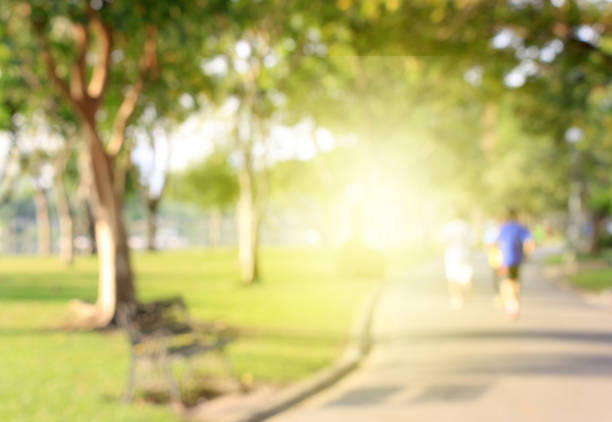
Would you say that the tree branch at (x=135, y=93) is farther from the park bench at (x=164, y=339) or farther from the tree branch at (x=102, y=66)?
the park bench at (x=164, y=339)

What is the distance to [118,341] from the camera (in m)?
11.7

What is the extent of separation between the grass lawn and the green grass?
21.1 feet

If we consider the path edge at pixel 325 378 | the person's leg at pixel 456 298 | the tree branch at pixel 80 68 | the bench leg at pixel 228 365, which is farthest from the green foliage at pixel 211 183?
the bench leg at pixel 228 365

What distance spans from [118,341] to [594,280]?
1726 centimetres

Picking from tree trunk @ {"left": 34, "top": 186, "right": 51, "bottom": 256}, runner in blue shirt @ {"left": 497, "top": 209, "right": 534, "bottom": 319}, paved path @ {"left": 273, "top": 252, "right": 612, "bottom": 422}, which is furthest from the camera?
tree trunk @ {"left": 34, "top": 186, "right": 51, "bottom": 256}

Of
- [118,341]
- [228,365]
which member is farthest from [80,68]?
[228,365]

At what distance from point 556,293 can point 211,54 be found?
1103 cm

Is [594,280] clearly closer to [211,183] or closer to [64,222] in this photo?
[64,222]

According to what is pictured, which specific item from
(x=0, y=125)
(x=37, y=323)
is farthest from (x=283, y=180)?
(x=37, y=323)

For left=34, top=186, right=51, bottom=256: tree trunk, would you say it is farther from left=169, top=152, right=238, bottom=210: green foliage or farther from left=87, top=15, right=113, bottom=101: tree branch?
left=87, top=15, right=113, bottom=101: tree branch

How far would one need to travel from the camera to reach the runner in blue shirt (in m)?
14.1

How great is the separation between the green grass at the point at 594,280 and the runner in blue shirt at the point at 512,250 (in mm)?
8787

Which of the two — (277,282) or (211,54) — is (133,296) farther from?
(277,282)

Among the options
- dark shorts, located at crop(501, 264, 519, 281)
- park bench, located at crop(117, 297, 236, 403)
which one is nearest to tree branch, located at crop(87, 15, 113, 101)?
park bench, located at crop(117, 297, 236, 403)
